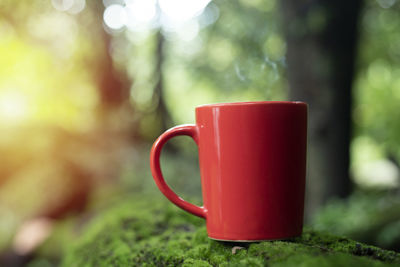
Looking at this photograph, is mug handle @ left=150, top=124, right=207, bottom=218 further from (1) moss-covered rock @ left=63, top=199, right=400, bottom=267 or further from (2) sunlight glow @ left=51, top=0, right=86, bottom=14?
(2) sunlight glow @ left=51, top=0, right=86, bottom=14

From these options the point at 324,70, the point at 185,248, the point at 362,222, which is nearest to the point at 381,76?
the point at 324,70

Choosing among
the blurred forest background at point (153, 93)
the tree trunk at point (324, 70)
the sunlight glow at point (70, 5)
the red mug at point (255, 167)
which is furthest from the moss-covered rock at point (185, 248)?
the sunlight glow at point (70, 5)

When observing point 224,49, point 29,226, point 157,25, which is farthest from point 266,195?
point 224,49

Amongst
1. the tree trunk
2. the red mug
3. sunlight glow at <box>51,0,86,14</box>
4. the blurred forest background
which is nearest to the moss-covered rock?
the red mug

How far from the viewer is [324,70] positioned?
418 centimetres

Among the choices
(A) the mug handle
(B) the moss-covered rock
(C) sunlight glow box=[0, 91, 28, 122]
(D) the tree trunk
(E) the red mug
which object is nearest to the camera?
(B) the moss-covered rock

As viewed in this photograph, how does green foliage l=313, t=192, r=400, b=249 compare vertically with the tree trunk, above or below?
below

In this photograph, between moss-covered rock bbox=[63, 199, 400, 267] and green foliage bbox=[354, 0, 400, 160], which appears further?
green foliage bbox=[354, 0, 400, 160]

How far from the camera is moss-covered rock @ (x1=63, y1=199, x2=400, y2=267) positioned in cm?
93

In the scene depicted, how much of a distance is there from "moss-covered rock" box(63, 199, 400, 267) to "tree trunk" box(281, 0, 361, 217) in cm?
253

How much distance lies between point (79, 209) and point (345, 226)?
3191 millimetres

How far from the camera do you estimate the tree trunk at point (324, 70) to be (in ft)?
13.7

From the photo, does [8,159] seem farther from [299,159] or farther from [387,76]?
[387,76]

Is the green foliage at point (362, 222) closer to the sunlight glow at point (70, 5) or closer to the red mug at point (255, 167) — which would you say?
the red mug at point (255, 167)
